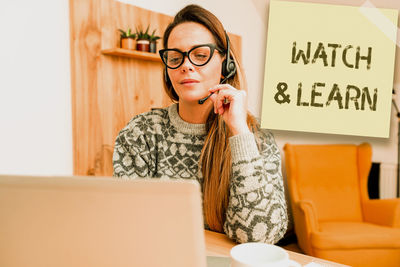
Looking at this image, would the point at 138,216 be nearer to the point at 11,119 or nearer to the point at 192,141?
the point at 192,141

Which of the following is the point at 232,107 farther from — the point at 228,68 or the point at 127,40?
the point at 127,40

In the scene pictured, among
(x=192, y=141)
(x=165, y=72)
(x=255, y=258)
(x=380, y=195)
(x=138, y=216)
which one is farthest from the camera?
(x=380, y=195)

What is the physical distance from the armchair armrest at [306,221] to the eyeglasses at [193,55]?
1827 mm

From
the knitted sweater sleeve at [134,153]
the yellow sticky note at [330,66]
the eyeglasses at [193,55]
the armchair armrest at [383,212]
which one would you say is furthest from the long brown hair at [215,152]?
the armchair armrest at [383,212]

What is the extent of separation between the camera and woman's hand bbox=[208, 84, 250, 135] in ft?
3.75

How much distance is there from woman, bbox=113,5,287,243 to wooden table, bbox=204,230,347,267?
0.11 feet

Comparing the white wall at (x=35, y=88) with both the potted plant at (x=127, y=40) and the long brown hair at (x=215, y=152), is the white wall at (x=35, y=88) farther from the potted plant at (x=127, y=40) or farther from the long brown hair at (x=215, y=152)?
the long brown hair at (x=215, y=152)

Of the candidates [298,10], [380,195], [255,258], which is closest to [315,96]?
[298,10]

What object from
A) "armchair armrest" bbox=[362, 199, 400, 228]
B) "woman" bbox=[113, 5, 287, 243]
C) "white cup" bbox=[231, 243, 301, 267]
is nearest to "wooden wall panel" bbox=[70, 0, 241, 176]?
"woman" bbox=[113, 5, 287, 243]

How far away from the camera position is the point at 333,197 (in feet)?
9.98

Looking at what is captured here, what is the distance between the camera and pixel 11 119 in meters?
1.85

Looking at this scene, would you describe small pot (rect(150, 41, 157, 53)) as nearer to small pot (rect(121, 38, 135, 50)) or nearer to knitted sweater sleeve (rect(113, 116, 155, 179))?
small pot (rect(121, 38, 135, 50))

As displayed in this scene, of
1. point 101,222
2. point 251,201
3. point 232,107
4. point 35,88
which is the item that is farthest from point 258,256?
point 35,88

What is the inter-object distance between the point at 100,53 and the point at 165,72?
3.16ft
